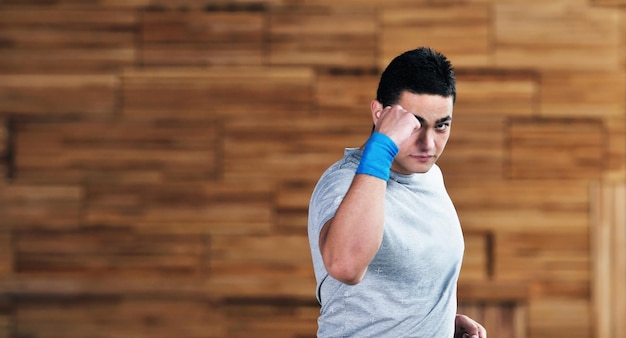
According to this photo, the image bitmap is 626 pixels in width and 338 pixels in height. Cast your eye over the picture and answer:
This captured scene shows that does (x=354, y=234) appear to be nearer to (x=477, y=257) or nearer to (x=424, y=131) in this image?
(x=424, y=131)

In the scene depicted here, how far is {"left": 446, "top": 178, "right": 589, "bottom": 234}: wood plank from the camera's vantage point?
117 inches

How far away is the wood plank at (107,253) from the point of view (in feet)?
9.77

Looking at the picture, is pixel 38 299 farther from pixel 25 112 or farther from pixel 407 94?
pixel 407 94

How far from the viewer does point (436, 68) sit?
4.66ft

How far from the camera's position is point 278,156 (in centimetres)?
297

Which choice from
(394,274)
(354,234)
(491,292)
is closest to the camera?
(354,234)

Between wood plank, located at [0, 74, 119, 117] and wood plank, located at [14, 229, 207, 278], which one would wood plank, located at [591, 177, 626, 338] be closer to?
wood plank, located at [14, 229, 207, 278]

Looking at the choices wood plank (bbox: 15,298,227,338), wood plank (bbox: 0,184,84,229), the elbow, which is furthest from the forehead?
wood plank (bbox: 0,184,84,229)

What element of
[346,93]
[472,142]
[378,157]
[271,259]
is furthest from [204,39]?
[378,157]

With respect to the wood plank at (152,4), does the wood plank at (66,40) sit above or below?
below

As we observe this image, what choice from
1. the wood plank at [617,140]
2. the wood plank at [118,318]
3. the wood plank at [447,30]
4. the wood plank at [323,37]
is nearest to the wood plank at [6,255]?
the wood plank at [118,318]

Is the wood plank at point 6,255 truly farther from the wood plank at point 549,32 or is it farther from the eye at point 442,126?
the eye at point 442,126

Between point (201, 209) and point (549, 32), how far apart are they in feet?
4.91

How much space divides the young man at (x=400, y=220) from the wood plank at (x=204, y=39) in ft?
5.27
